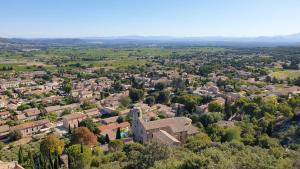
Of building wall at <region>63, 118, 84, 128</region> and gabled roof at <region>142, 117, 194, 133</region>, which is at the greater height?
gabled roof at <region>142, 117, 194, 133</region>

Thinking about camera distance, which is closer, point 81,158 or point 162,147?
point 162,147

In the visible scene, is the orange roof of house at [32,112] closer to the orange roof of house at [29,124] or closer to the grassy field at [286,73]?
the orange roof of house at [29,124]

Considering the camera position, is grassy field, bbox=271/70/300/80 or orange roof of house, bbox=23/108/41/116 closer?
orange roof of house, bbox=23/108/41/116

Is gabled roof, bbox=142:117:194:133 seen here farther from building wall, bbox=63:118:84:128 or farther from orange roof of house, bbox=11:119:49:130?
orange roof of house, bbox=11:119:49:130

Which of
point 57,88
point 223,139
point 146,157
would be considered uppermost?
point 146,157

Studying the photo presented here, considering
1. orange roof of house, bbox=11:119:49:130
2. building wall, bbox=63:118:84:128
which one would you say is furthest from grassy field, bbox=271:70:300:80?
orange roof of house, bbox=11:119:49:130

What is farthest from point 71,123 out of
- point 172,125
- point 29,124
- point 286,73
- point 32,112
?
point 286,73

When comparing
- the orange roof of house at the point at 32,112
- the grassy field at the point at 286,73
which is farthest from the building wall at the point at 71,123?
the grassy field at the point at 286,73

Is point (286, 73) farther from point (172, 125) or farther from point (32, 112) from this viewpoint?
point (32, 112)

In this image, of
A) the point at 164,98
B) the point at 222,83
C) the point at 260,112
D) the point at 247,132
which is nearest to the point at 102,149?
the point at 247,132

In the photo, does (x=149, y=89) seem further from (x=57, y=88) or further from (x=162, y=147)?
(x=162, y=147)

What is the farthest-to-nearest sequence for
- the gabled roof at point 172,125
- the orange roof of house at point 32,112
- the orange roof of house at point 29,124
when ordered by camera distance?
1. the orange roof of house at point 32,112
2. the orange roof of house at point 29,124
3. the gabled roof at point 172,125
